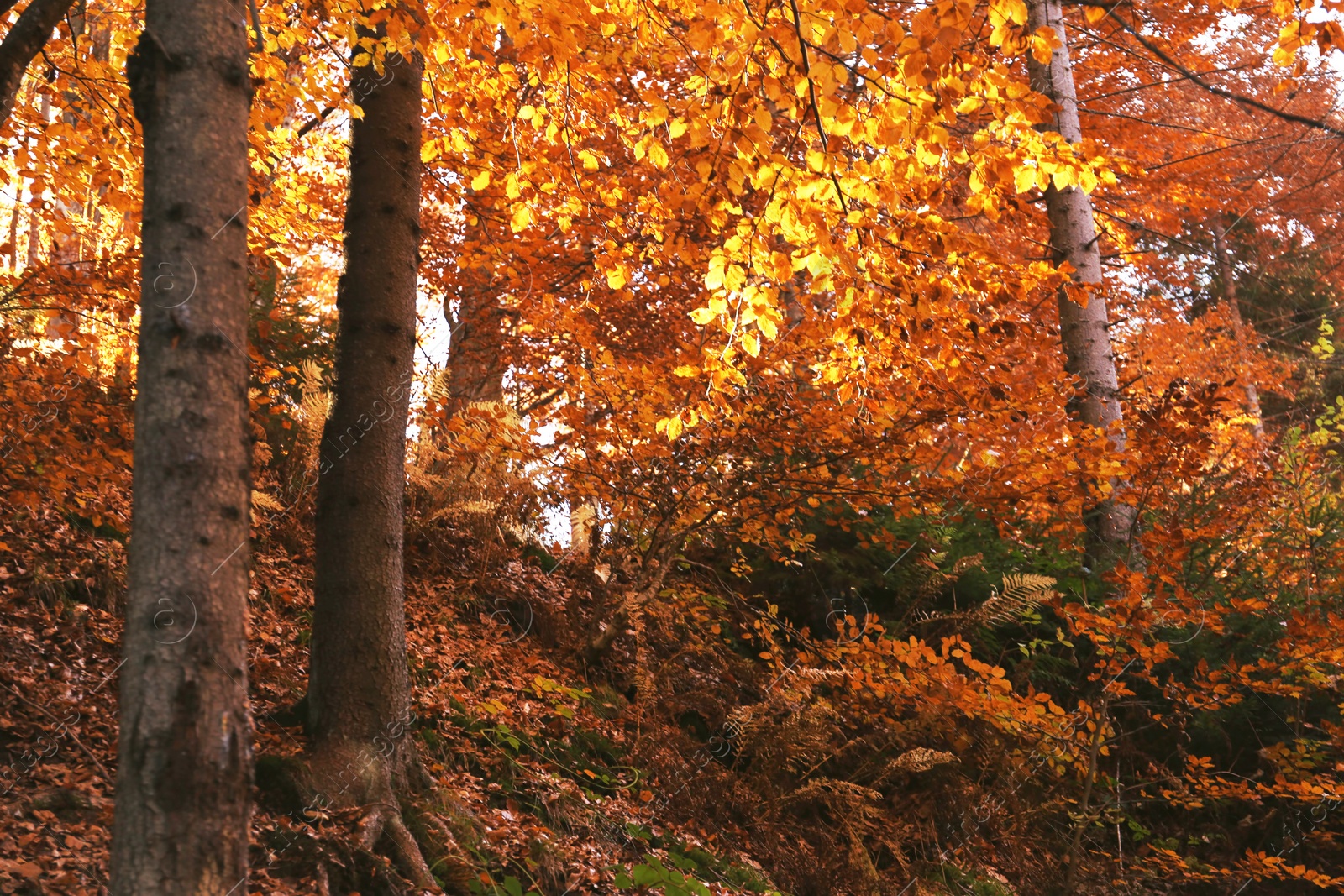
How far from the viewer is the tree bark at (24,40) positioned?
10.6 feet

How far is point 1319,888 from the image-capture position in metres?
5.79

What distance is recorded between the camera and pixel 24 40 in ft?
10.6

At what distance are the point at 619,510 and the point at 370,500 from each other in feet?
7.21

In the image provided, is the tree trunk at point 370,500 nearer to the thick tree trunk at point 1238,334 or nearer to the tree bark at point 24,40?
the tree bark at point 24,40

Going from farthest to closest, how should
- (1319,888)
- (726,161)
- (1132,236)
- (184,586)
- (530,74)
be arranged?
(1132,236), (1319,888), (530,74), (726,161), (184,586)

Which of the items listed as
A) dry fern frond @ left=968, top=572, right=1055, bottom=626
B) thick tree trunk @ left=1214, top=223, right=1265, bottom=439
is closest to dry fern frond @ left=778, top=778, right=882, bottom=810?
dry fern frond @ left=968, top=572, right=1055, bottom=626

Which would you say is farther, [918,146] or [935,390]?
[935,390]

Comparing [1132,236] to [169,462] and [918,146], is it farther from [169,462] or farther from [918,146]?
[169,462]

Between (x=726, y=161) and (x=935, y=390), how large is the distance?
2.04 m

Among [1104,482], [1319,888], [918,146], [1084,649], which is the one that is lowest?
[1319,888]

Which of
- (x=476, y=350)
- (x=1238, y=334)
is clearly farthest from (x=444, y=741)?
(x=1238, y=334)

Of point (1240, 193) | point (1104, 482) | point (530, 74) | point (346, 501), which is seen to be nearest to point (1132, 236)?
point (1240, 193)

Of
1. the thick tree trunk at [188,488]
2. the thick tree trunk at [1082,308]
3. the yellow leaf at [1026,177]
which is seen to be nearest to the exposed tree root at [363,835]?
the thick tree trunk at [188,488]

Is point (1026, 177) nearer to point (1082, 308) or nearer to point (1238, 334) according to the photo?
point (1082, 308)
